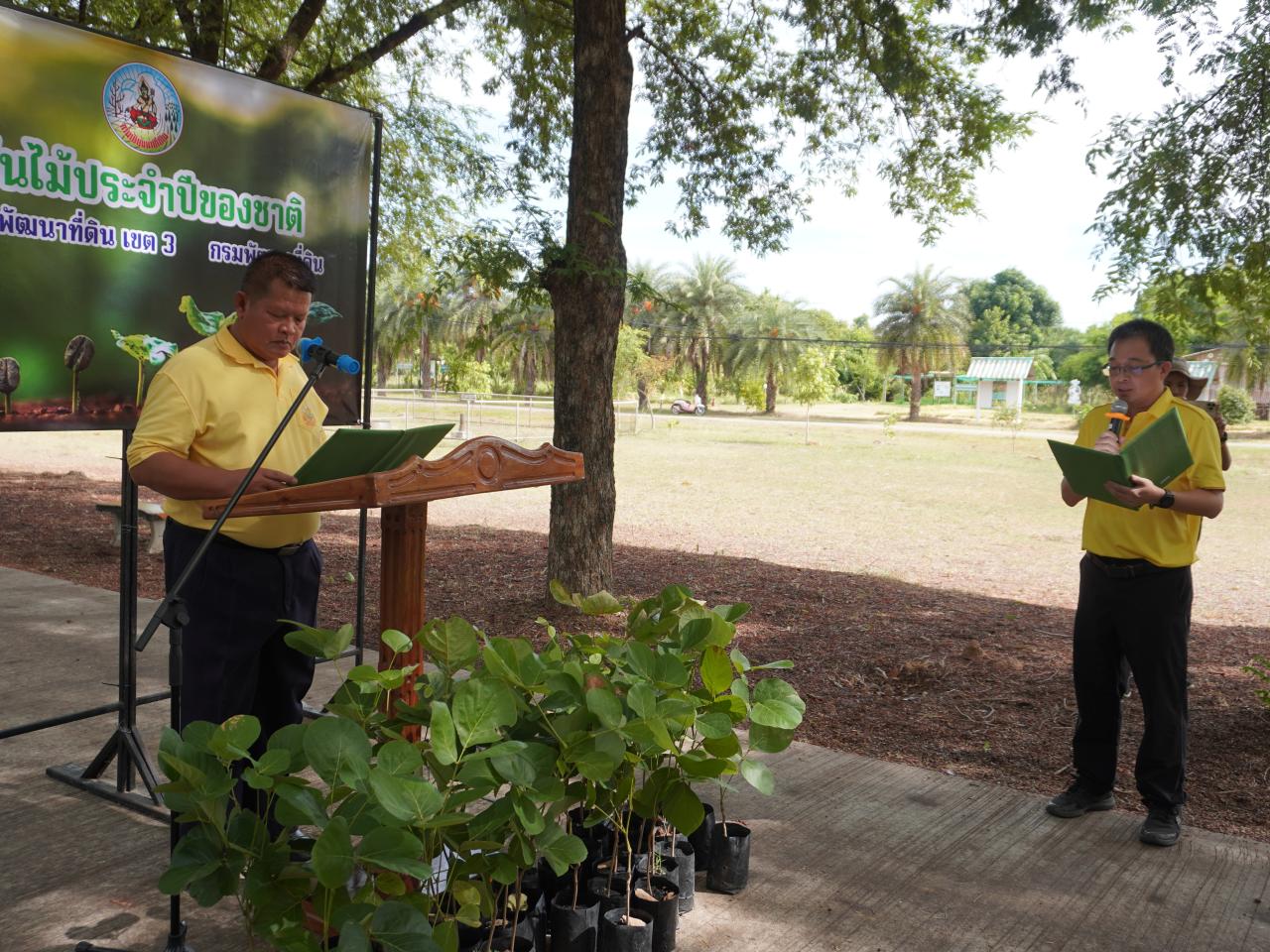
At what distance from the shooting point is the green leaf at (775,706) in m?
2.48

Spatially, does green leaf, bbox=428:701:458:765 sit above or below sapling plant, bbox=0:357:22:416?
below

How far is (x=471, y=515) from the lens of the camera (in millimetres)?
14578

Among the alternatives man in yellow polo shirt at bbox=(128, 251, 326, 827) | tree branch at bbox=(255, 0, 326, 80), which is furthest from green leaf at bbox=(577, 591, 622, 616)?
tree branch at bbox=(255, 0, 326, 80)

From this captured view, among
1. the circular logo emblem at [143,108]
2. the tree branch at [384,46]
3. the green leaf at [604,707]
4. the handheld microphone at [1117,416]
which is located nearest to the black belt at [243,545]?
the green leaf at [604,707]

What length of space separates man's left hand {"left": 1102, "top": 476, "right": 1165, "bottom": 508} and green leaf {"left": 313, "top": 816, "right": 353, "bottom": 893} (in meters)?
2.65

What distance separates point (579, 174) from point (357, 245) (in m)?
2.79

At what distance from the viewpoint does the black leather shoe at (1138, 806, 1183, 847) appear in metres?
3.69

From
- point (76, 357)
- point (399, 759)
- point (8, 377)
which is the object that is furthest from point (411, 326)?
point (399, 759)

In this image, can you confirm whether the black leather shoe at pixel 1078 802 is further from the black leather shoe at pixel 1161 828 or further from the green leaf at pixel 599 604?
the green leaf at pixel 599 604

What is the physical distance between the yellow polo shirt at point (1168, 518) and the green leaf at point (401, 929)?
9.21ft

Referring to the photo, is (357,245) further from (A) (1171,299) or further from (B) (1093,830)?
(A) (1171,299)

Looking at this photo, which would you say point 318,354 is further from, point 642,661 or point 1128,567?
point 1128,567

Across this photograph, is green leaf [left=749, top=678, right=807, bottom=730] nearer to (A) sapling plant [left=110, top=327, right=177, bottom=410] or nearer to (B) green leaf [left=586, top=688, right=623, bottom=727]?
(B) green leaf [left=586, top=688, right=623, bottom=727]

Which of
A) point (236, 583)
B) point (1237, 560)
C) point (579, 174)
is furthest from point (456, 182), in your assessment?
point (236, 583)
